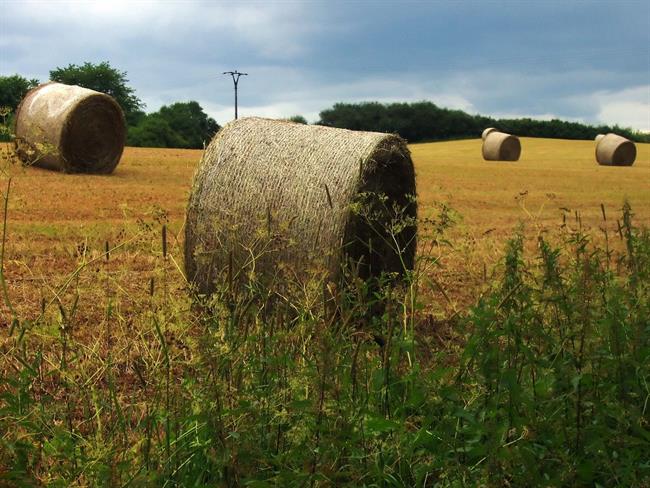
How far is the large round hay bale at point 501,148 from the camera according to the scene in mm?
39844

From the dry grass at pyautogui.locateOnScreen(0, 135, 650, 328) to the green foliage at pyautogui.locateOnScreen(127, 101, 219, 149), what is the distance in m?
27.9

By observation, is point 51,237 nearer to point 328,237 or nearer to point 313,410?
point 328,237

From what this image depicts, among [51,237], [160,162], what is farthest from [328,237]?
[160,162]

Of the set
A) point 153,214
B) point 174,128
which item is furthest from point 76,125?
point 174,128

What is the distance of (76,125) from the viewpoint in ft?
65.3

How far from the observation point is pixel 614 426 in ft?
12.5

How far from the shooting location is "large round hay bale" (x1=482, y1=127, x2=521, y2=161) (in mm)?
39844

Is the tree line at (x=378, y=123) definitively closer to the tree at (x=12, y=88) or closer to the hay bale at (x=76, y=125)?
the tree at (x=12, y=88)

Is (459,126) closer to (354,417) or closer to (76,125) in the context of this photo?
(76,125)

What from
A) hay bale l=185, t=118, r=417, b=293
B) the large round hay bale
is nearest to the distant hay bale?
the large round hay bale

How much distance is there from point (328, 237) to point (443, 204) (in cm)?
239

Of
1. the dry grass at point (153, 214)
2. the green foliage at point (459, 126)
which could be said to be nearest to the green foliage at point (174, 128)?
the green foliage at point (459, 126)

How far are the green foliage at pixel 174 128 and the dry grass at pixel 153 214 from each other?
27.9 m

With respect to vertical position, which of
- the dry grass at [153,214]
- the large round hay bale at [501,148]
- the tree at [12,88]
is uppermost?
the tree at [12,88]
